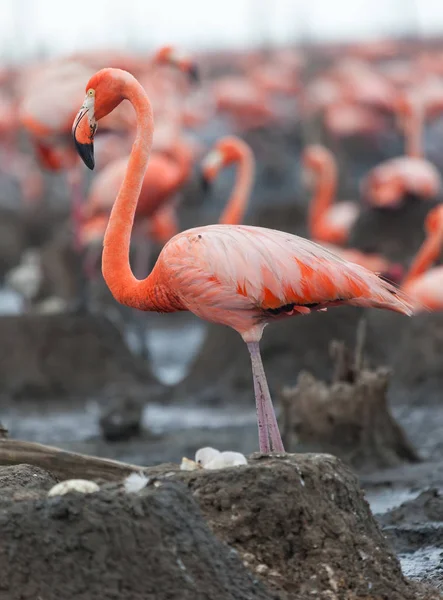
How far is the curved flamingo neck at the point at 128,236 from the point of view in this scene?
5410 millimetres

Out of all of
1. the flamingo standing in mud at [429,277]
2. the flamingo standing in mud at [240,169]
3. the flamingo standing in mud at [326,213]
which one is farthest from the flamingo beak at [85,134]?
the flamingo standing in mud at [326,213]

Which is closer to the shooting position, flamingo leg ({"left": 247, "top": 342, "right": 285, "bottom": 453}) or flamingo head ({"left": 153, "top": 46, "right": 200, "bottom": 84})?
flamingo leg ({"left": 247, "top": 342, "right": 285, "bottom": 453})

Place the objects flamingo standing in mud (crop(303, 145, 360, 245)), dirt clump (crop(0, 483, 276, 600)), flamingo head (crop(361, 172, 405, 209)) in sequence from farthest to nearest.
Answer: flamingo standing in mud (crop(303, 145, 360, 245)) < flamingo head (crop(361, 172, 405, 209)) < dirt clump (crop(0, 483, 276, 600))

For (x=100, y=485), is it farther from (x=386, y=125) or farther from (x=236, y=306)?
(x=386, y=125)

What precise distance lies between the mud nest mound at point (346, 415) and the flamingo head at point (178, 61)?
526cm

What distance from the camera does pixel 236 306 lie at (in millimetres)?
5258

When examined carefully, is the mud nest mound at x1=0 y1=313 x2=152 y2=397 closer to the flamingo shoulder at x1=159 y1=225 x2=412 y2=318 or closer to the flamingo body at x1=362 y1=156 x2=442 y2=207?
the flamingo body at x1=362 y1=156 x2=442 y2=207

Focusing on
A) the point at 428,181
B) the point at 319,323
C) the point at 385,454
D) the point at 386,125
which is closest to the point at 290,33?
the point at 386,125

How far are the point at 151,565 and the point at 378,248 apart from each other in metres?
10.5

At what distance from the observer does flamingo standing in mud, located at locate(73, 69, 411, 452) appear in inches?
204

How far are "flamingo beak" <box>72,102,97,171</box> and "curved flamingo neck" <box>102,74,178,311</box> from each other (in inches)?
7.8

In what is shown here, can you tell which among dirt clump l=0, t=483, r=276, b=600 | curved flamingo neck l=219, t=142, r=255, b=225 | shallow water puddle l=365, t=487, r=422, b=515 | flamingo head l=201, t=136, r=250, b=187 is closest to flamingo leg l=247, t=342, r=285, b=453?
dirt clump l=0, t=483, r=276, b=600

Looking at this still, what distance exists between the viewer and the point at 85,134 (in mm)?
5328

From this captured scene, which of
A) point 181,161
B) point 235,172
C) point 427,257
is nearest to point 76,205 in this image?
point 181,161
